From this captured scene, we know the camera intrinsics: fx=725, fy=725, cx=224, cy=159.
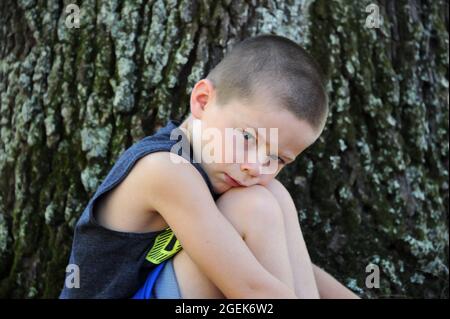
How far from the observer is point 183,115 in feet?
9.07

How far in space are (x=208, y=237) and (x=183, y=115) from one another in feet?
2.60

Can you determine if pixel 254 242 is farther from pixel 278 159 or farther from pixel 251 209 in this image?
pixel 278 159

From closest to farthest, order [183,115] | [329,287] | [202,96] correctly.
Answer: [202,96] < [329,287] < [183,115]

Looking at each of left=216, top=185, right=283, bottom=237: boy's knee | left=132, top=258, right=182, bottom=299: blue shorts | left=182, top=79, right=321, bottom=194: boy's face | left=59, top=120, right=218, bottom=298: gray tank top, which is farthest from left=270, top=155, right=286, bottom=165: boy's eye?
left=132, top=258, right=182, bottom=299: blue shorts

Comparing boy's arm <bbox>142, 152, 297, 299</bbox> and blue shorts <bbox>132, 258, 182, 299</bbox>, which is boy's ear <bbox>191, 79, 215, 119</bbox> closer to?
boy's arm <bbox>142, 152, 297, 299</bbox>

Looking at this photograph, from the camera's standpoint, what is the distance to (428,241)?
9.66 feet

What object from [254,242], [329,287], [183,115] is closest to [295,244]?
[254,242]

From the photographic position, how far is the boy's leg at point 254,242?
2.17 m

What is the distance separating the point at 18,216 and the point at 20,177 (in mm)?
156

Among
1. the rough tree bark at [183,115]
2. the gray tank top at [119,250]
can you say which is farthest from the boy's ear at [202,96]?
the rough tree bark at [183,115]

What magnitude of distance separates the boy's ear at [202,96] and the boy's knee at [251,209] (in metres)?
0.29

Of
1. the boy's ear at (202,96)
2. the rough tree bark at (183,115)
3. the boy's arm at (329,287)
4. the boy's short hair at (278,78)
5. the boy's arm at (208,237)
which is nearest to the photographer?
the boy's arm at (208,237)

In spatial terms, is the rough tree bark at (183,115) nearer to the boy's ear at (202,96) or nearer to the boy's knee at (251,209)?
the boy's ear at (202,96)

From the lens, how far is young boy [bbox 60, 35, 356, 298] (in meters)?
2.10
